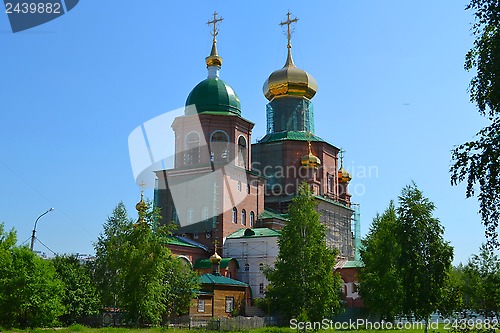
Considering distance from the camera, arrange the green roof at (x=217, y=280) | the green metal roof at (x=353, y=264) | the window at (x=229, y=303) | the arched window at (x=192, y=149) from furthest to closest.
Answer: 1. the green metal roof at (x=353, y=264)
2. the arched window at (x=192, y=149)
3. the window at (x=229, y=303)
4. the green roof at (x=217, y=280)

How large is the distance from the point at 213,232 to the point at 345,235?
14.8 metres

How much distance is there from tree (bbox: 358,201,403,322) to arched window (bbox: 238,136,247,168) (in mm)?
12059

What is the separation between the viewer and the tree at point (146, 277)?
87.6 ft

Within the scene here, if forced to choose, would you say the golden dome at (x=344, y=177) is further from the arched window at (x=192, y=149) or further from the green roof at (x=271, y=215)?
the arched window at (x=192, y=149)

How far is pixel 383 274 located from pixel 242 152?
14.9 metres

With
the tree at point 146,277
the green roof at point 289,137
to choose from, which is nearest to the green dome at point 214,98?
the green roof at point 289,137

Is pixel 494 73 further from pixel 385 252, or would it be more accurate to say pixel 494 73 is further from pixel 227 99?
pixel 227 99

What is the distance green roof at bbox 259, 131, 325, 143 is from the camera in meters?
48.7

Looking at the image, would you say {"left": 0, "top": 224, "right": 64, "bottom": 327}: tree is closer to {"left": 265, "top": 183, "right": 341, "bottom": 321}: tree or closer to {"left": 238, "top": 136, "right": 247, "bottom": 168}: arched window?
{"left": 265, "top": 183, "right": 341, "bottom": 321}: tree

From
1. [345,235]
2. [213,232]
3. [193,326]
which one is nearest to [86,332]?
[193,326]

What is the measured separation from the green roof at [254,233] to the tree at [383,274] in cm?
704

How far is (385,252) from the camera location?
35.0 m

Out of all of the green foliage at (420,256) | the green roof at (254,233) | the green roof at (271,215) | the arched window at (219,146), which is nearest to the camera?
the green foliage at (420,256)

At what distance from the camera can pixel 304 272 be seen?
29812mm
